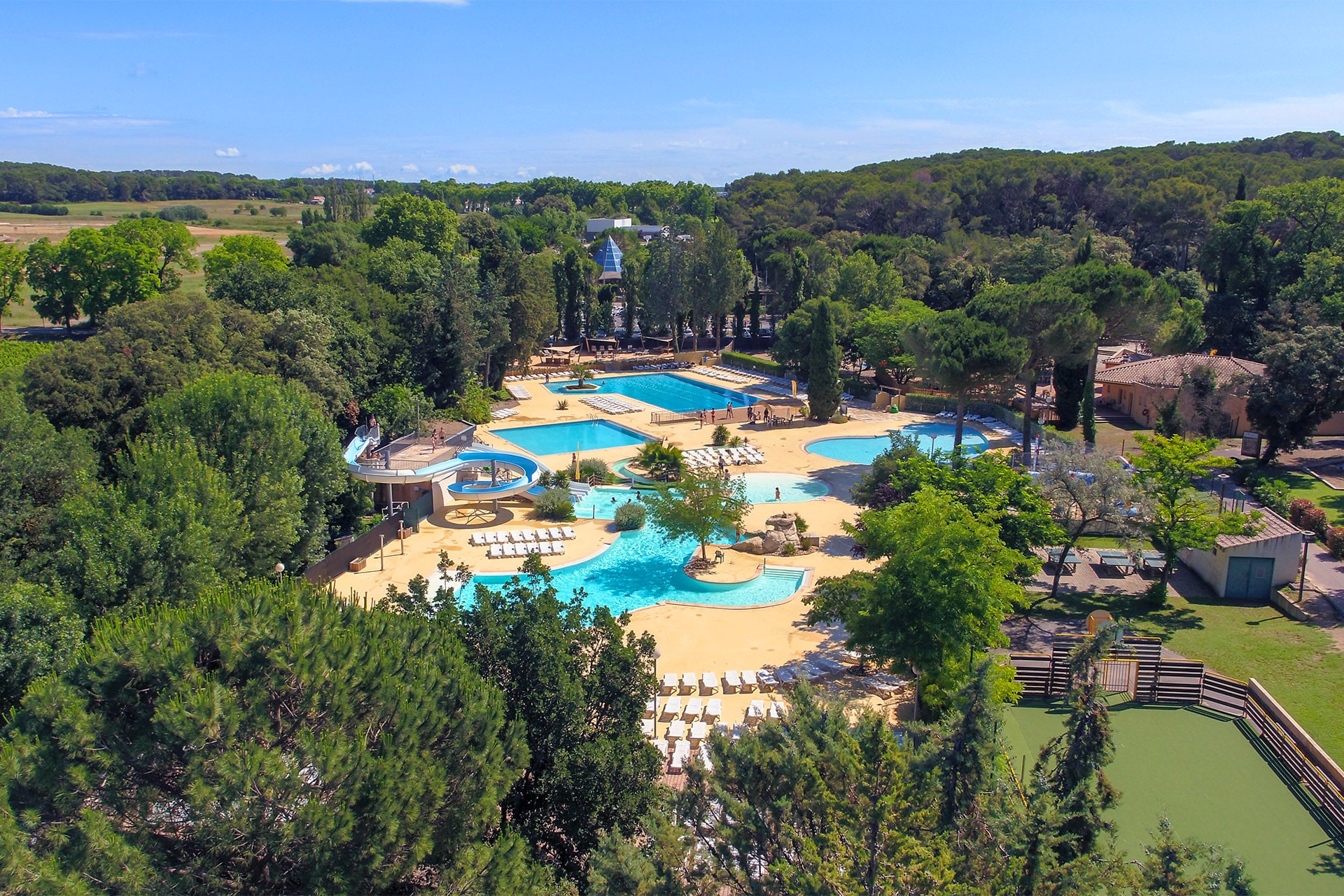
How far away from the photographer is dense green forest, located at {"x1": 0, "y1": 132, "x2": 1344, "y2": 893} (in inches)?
349

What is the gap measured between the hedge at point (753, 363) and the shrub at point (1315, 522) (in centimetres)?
3043

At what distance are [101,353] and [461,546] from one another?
1156 centimetres

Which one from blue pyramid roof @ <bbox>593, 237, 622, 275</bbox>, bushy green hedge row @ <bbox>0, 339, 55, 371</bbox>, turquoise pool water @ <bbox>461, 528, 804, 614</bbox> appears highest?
blue pyramid roof @ <bbox>593, 237, 622, 275</bbox>

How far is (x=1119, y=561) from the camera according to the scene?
79.4ft

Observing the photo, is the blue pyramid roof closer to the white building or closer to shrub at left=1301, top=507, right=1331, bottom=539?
shrub at left=1301, top=507, right=1331, bottom=539

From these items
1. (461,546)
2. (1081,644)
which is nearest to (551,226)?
(461,546)

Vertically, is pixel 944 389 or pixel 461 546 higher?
pixel 944 389

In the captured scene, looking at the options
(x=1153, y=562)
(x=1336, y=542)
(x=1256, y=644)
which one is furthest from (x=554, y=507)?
(x=1336, y=542)

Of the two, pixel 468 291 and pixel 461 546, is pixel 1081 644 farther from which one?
pixel 468 291

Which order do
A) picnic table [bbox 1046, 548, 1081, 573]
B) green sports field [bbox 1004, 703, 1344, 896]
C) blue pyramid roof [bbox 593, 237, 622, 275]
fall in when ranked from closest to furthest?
green sports field [bbox 1004, 703, 1344, 896], picnic table [bbox 1046, 548, 1081, 573], blue pyramid roof [bbox 593, 237, 622, 275]

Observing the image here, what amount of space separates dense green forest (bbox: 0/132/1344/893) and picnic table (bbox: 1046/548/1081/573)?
2879 mm

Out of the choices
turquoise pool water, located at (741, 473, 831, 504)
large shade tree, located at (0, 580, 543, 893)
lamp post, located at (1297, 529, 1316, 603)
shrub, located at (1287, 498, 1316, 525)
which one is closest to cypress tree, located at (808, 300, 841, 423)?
turquoise pool water, located at (741, 473, 831, 504)

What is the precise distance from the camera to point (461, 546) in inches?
1043

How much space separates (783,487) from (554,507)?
8810 mm
